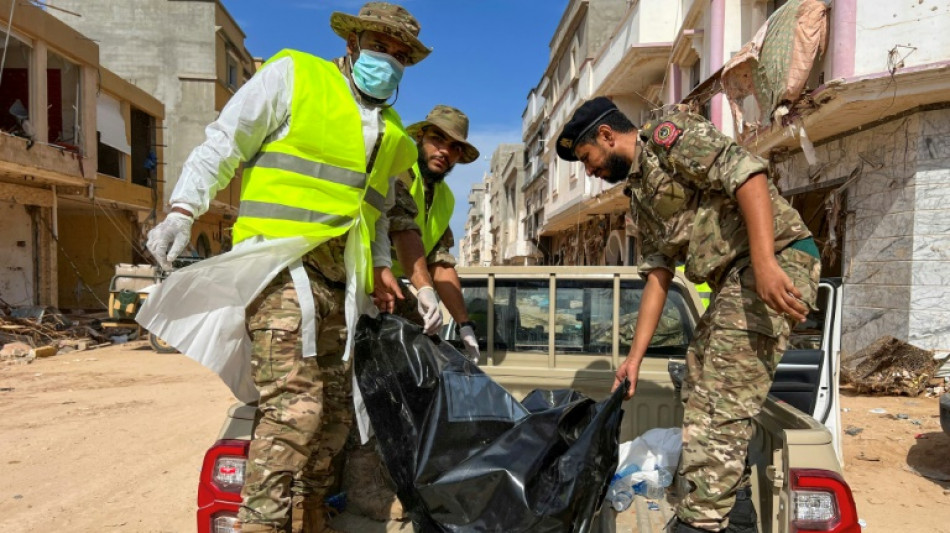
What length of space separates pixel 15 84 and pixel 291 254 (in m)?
15.7

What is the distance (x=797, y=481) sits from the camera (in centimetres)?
164

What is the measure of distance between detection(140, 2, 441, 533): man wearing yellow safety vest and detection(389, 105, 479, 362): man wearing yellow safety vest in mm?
676

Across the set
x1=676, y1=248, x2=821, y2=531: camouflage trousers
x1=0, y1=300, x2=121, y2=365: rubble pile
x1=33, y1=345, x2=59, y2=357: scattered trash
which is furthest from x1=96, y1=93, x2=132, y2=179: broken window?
x1=676, y1=248, x2=821, y2=531: camouflage trousers

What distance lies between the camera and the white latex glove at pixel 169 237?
1.74m

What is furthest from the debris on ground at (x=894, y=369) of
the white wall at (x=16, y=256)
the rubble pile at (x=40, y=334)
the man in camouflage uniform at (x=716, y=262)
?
the white wall at (x=16, y=256)

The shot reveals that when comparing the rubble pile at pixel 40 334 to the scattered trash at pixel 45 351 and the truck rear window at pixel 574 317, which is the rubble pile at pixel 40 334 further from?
the truck rear window at pixel 574 317

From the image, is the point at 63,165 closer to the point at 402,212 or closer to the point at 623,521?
the point at 402,212

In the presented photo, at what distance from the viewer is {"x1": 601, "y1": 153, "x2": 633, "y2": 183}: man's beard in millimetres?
2254

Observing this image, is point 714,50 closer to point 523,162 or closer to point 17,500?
point 17,500

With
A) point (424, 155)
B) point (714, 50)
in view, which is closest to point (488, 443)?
point (424, 155)

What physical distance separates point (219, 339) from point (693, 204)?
1640 mm

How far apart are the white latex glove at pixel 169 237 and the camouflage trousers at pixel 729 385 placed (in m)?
1.65

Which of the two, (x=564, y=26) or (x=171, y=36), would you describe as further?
(x=564, y=26)

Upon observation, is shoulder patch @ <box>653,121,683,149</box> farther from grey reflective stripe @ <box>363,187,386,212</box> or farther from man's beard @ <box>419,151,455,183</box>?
man's beard @ <box>419,151,455,183</box>
